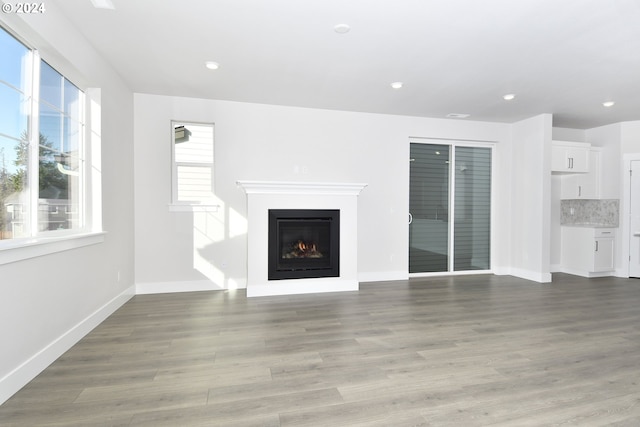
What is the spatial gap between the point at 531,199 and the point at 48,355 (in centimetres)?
645

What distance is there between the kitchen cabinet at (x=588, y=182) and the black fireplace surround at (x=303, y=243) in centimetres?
463

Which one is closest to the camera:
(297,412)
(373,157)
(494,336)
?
(297,412)

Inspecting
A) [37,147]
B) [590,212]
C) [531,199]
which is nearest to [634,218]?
[590,212]

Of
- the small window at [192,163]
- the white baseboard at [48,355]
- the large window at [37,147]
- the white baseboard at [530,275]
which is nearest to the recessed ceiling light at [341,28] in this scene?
the large window at [37,147]

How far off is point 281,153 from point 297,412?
3.69m

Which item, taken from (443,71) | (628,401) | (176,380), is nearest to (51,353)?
(176,380)

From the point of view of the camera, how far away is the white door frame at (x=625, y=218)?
564 cm

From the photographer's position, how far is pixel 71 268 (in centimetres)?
273

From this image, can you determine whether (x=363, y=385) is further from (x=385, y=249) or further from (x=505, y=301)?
(x=385, y=249)

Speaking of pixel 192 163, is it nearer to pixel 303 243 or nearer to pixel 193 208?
pixel 193 208

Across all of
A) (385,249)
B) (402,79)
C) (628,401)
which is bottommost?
(628,401)

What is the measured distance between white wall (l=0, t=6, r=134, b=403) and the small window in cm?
56

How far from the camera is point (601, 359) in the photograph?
8.35 ft

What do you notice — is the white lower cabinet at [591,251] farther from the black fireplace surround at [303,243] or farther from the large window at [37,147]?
the large window at [37,147]
